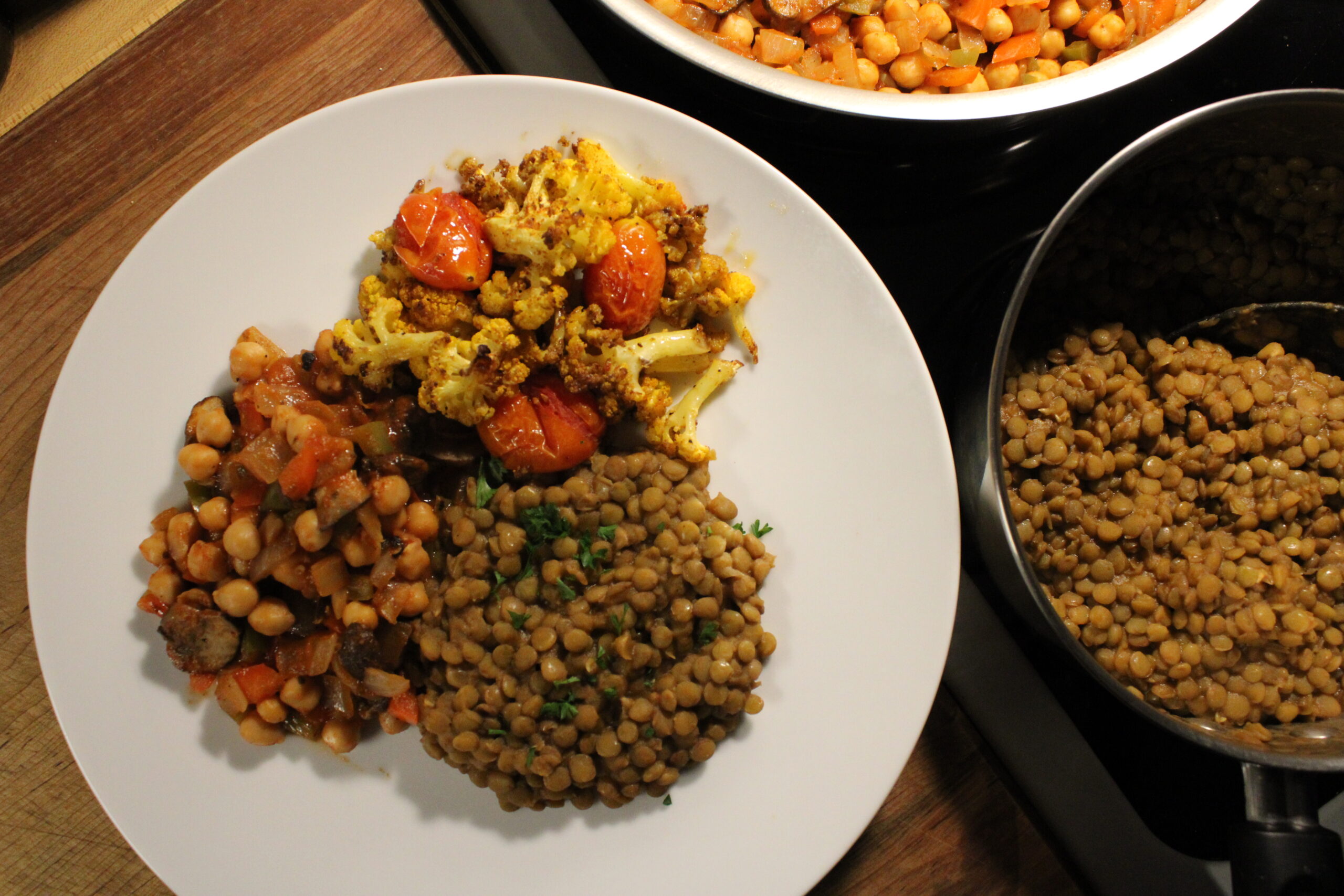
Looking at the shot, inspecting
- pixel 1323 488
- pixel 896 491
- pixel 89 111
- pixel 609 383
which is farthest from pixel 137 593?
pixel 1323 488

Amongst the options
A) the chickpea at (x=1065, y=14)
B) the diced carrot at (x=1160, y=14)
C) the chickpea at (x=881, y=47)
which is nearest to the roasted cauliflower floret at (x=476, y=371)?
the chickpea at (x=881, y=47)

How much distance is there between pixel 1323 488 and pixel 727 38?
154cm

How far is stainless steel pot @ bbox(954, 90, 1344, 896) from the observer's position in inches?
54.2

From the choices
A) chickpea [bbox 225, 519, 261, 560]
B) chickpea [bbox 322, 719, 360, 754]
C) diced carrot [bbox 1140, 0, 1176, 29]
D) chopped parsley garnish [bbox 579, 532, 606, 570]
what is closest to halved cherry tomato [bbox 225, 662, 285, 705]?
chickpea [bbox 322, 719, 360, 754]

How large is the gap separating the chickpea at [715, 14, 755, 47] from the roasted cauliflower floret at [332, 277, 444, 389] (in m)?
0.91

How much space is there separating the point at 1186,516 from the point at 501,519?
4.54ft

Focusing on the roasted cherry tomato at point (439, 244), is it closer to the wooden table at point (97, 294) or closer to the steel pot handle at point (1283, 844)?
the wooden table at point (97, 294)

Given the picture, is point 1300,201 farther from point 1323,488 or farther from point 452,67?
point 452,67

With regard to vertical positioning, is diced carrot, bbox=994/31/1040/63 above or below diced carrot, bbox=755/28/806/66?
below

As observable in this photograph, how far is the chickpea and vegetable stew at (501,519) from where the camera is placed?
149 centimetres

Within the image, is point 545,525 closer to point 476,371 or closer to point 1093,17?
point 476,371

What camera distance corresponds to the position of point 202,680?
61.4 inches

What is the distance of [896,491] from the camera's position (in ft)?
5.16

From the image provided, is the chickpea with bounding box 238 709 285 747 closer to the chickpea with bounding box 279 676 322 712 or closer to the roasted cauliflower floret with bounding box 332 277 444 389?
the chickpea with bounding box 279 676 322 712
